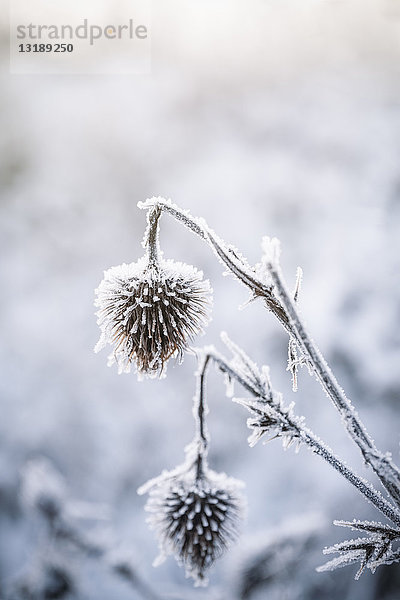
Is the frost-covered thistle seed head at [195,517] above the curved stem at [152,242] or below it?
below

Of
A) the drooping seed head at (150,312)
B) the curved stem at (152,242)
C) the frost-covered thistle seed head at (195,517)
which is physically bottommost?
the frost-covered thistle seed head at (195,517)

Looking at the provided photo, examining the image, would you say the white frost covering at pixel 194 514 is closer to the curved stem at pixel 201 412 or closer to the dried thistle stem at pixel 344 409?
the curved stem at pixel 201 412

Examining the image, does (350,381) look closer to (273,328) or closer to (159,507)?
(273,328)

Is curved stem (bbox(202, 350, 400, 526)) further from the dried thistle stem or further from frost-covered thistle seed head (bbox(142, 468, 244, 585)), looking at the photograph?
frost-covered thistle seed head (bbox(142, 468, 244, 585))

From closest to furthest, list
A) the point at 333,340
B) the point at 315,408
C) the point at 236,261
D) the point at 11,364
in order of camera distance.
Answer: the point at 236,261 → the point at 333,340 → the point at 315,408 → the point at 11,364

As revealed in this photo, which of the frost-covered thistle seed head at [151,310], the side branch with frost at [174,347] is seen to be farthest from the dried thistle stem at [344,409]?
the frost-covered thistle seed head at [151,310]

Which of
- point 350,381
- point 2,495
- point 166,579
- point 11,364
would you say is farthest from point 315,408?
point 11,364

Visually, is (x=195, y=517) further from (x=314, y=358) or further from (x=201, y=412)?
(x=314, y=358)
